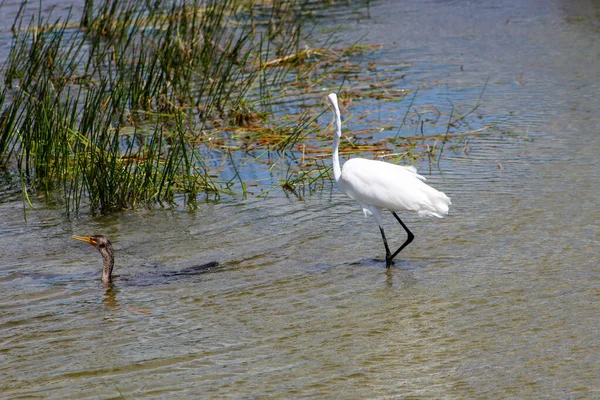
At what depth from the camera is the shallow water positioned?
4234mm

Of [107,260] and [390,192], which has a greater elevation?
[390,192]

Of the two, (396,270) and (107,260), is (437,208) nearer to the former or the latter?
(396,270)

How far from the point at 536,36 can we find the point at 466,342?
31.5 ft

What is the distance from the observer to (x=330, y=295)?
5.34 m

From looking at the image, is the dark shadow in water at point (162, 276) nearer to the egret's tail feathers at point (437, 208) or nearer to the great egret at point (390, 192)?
the great egret at point (390, 192)

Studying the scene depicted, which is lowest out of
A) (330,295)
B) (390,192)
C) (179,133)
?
(330,295)

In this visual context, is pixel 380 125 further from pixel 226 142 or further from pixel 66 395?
pixel 66 395

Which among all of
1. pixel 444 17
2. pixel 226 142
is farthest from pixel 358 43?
pixel 226 142

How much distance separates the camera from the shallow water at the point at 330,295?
13.9 ft

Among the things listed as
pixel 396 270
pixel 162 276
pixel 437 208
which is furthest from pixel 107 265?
pixel 437 208

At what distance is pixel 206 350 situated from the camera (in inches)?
180

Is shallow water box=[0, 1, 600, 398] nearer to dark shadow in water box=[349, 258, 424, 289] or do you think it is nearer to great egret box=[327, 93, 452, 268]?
dark shadow in water box=[349, 258, 424, 289]

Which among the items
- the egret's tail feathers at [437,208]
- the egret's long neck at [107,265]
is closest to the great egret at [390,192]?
the egret's tail feathers at [437,208]

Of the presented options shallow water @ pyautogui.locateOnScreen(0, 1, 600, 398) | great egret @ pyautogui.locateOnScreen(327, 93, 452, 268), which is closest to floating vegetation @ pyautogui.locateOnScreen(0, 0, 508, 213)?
shallow water @ pyautogui.locateOnScreen(0, 1, 600, 398)
